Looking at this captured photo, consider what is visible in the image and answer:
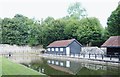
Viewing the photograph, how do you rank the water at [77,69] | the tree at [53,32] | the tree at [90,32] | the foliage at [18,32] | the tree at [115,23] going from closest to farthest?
the water at [77,69] < the tree at [115,23] < the tree at [90,32] < the tree at [53,32] < the foliage at [18,32]

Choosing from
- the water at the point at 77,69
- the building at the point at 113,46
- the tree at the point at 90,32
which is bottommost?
the water at the point at 77,69

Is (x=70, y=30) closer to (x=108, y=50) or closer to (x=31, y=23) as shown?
(x=31, y=23)

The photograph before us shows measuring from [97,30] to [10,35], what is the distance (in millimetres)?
28932

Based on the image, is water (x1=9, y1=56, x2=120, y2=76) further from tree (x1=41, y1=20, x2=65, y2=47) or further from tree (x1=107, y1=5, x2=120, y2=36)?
tree (x1=41, y1=20, x2=65, y2=47)

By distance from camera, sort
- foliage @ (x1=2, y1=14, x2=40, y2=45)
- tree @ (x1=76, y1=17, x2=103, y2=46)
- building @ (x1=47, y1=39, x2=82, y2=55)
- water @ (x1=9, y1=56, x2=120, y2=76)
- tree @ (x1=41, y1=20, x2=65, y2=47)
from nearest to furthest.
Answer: water @ (x1=9, y1=56, x2=120, y2=76) < building @ (x1=47, y1=39, x2=82, y2=55) < tree @ (x1=76, y1=17, x2=103, y2=46) < tree @ (x1=41, y1=20, x2=65, y2=47) < foliage @ (x1=2, y1=14, x2=40, y2=45)

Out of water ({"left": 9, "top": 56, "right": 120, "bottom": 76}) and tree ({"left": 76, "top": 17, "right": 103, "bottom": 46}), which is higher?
tree ({"left": 76, "top": 17, "right": 103, "bottom": 46})

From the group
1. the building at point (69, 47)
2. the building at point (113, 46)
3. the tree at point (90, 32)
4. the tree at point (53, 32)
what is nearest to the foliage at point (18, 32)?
the tree at point (53, 32)

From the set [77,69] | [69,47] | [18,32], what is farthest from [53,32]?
[77,69]

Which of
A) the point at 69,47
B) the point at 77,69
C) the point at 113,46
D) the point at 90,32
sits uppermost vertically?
the point at 90,32

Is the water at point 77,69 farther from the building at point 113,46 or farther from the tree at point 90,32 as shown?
the tree at point 90,32

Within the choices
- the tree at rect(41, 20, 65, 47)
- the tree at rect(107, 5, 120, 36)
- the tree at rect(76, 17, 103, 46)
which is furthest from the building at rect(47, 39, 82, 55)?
the tree at rect(41, 20, 65, 47)

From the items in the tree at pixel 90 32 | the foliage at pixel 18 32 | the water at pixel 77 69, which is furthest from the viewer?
the foliage at pixel 18 32

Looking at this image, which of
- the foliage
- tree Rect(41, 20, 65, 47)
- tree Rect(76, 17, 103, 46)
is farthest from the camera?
the foliage

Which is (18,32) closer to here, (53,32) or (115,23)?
(53,32)
